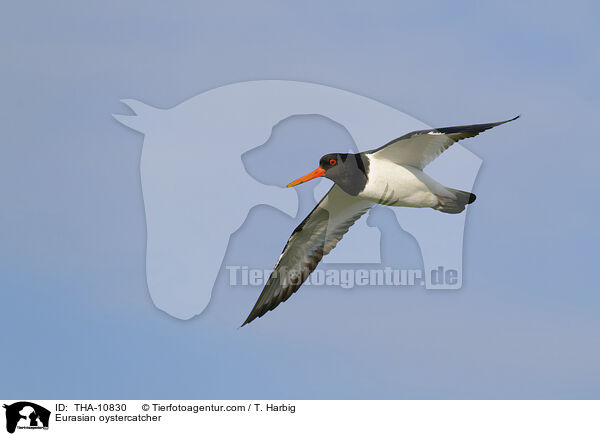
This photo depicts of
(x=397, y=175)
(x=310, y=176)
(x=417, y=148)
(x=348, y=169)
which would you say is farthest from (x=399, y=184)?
(x=310, y=176)

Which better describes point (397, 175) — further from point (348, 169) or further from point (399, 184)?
point (348, 169)

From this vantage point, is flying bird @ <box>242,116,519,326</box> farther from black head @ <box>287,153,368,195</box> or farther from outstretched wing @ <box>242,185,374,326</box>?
outstretched wing @ <box>242,185,374,326</box>

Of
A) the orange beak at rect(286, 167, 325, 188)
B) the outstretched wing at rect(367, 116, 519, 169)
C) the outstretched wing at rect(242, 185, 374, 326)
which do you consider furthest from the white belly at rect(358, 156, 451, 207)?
the outstretched wing at rect(242, 185, 374, 326)

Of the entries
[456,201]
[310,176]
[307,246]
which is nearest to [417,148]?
[456,201]

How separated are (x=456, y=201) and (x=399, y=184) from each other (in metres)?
0.74

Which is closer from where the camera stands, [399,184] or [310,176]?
[399,184]

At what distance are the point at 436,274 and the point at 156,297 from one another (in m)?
3.99

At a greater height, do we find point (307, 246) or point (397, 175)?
point (397, 175)

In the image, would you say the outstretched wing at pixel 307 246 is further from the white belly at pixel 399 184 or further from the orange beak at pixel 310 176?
the white belly at pixel 399 184

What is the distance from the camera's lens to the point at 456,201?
30.5 feet
